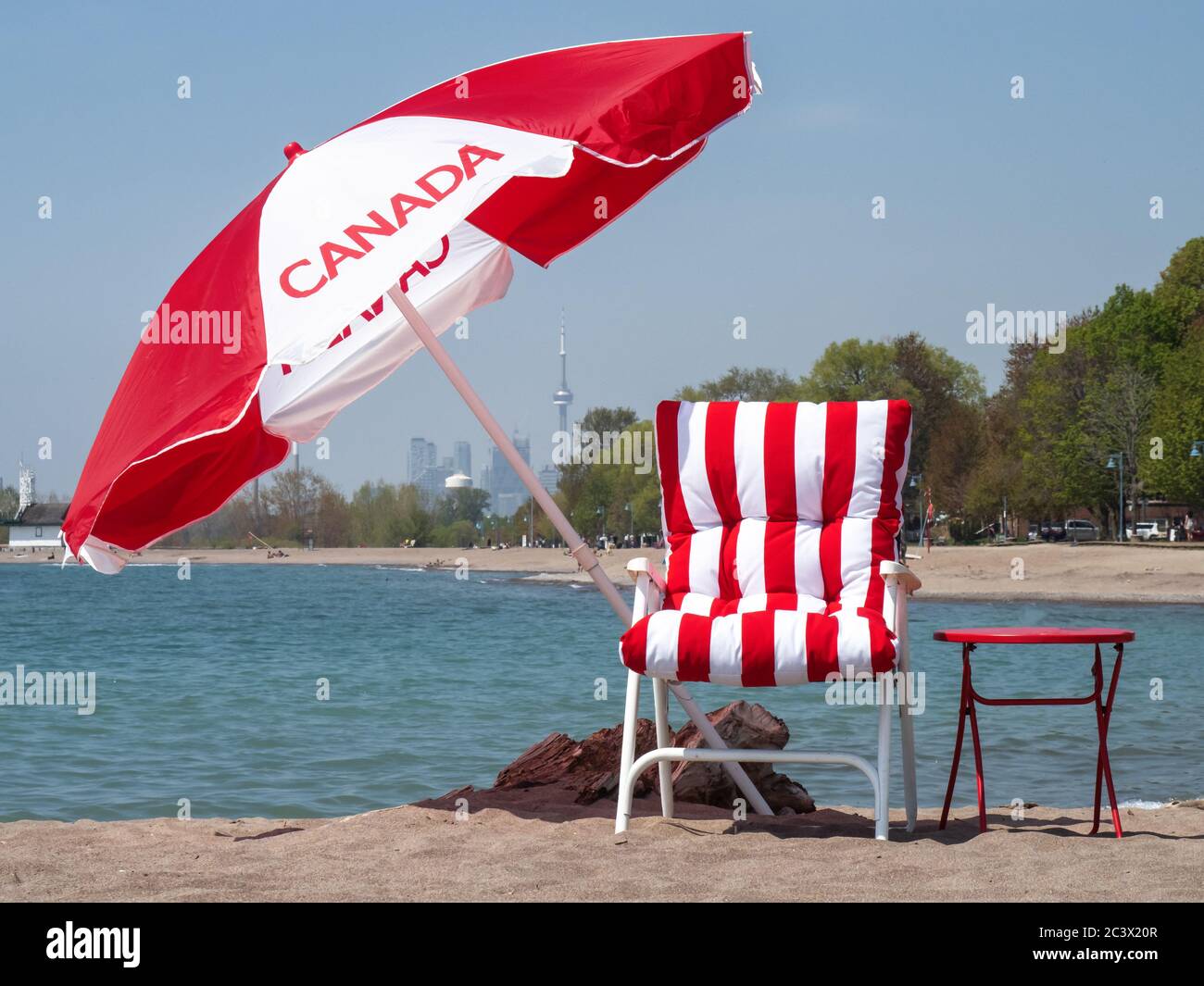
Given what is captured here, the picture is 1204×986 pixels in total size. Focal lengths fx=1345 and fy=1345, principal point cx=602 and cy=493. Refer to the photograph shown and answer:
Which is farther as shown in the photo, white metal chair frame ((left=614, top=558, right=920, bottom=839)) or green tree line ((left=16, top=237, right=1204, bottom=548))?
green tree line ((left=16, top=237, right=1204, bottom=548))

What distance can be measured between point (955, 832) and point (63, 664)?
Answer: 1725cm

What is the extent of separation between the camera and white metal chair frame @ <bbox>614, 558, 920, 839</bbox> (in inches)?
179

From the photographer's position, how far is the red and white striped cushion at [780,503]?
5.02 m

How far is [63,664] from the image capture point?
1959 centimetres

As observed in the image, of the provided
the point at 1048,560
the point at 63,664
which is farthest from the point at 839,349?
the point at 63,664

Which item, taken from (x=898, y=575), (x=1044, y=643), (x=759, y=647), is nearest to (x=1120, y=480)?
(x=898, y=575)

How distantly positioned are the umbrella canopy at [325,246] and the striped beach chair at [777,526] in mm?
1132

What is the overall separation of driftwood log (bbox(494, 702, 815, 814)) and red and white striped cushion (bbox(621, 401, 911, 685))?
3.21 ft

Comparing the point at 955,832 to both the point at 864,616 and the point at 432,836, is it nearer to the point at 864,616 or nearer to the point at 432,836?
the point at 864,616

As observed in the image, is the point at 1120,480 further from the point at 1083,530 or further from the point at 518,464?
the point at 518,464

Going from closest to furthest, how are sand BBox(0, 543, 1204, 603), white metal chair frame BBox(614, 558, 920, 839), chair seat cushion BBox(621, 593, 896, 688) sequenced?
1. chair seat cushion BBox(621, 593, 896, 688)
2. white metal chair frame BBox(614, 558, 920, 839)
3. sand BBox(0, 543, 1204, 603)

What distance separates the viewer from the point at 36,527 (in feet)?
416

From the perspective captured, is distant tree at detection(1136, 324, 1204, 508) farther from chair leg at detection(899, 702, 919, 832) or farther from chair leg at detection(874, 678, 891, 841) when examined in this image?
chair leg at detection(874, 678, 891, 841)

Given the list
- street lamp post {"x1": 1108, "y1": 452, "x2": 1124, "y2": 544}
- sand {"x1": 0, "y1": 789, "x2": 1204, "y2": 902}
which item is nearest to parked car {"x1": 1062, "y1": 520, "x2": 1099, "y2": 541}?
street lamp post {"x1": 1108, "y1": 452, "x2": 1124, "y2": 544}
